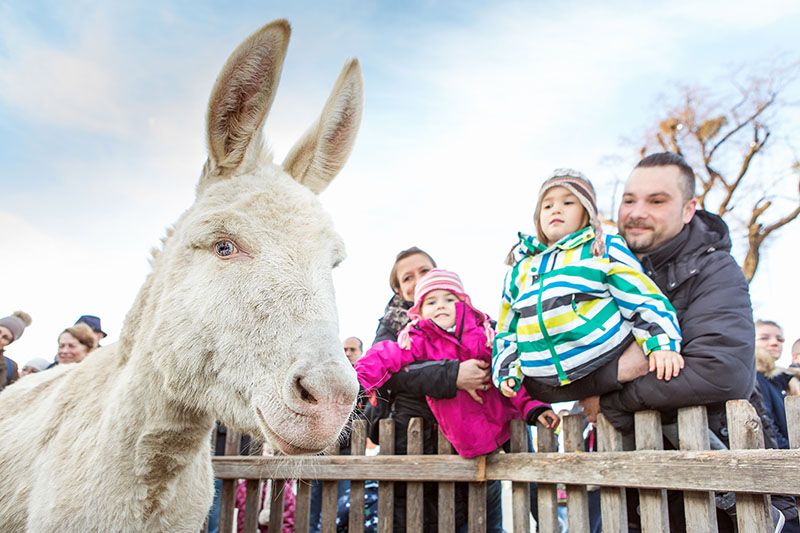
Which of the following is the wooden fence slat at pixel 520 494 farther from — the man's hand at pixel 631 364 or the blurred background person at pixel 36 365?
the blurred background person at pixel 36 365

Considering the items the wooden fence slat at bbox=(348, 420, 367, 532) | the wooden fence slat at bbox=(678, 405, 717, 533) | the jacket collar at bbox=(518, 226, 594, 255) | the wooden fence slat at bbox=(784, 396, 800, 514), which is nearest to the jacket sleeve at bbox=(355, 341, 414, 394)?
the wooden fence slat at bbox=(348, 420, 367, 532)

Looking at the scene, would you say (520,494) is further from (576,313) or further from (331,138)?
(331,138)

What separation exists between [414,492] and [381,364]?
914mm

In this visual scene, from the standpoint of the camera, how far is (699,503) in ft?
8.47

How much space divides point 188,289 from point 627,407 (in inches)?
83.5

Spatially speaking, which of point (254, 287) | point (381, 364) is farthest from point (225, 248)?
point (381, 364)

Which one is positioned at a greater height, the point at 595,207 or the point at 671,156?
the point at 671,156

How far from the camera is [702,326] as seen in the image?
261 centimetres

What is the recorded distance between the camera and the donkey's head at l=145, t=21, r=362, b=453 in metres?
1.88

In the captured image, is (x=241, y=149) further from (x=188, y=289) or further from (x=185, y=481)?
(x=185, y=481)

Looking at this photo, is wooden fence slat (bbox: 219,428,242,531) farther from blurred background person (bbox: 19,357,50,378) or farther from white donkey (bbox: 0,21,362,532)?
blurred background person (bbox: 19,357,50,378)

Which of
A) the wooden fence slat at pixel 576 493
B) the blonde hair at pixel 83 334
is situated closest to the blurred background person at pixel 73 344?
the blonde hair at pixel 83 334

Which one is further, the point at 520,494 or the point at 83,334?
the point at 83,334

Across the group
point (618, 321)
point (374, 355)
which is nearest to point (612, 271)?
point (618, 321)
